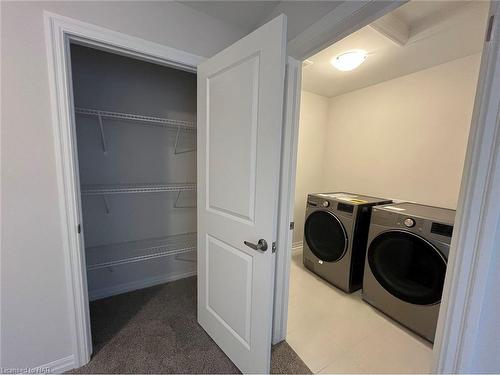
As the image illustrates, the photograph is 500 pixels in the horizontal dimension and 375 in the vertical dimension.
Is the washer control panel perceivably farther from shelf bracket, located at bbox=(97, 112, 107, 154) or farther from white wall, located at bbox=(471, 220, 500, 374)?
shelf bracket, located at bbox=(97, 112, 107, 154)

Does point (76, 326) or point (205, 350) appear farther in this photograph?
point (205, 350)

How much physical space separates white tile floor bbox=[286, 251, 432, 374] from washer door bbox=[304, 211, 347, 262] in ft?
1.30

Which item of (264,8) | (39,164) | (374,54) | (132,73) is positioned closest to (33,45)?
(39,164)

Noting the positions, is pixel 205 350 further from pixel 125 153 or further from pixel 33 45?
pixel 33 45

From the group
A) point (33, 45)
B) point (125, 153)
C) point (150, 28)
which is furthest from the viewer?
point (125, 153)

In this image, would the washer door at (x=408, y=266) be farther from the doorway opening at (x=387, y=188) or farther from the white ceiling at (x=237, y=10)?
the white ceiling at (x=237, y=10)

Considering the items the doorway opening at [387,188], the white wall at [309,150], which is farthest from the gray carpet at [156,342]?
the white wall at [309,150]

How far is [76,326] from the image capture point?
129 centimetres

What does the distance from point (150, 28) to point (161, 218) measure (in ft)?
5.23

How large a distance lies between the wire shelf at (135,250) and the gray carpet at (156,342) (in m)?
0.39

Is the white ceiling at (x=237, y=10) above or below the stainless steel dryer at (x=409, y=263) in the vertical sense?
above

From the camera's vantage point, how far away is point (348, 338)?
5.32 feet

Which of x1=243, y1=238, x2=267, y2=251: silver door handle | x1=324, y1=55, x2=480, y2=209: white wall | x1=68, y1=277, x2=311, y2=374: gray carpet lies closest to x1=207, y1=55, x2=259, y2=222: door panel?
x1=243, y1=238, x2=267, y2=251: silver door handle

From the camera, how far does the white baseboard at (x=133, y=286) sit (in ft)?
6.52
